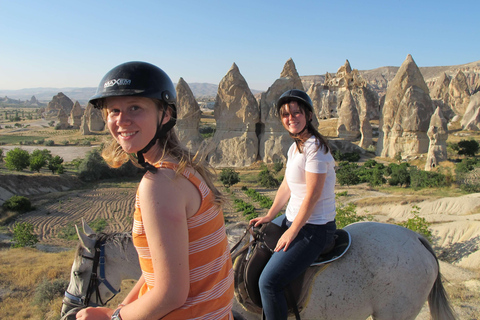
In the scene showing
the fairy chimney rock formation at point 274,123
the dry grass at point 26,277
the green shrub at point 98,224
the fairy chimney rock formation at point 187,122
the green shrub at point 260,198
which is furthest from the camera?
the fairy chimney rock formation at point 187,122

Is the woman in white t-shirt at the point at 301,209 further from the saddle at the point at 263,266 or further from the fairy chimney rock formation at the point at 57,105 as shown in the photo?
the fairy chimney rock formation at the point at 57,105

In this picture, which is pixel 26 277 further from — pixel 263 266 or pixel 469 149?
pixel 469 149

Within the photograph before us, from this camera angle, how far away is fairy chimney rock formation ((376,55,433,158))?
2467cm

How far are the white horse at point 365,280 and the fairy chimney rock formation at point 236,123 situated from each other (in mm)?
21926

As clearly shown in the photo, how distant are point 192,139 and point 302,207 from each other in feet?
77.7

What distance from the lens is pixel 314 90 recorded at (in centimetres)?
5691

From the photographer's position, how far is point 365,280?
2.49m

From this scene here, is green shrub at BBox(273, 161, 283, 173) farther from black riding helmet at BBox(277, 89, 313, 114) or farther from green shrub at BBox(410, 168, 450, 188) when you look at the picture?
black riding helmet at BBox(277, 89, 313, 114)

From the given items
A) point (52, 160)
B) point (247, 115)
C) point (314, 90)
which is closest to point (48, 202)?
point (52, 160)

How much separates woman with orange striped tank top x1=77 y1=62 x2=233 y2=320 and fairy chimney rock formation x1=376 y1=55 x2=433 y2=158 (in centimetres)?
2696

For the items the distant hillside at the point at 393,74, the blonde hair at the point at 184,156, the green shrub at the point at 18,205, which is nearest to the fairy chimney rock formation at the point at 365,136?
the green shrub at the point at 18,205

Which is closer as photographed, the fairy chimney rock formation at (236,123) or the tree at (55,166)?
the tree at (55,166)

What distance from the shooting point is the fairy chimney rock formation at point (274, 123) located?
2392 cm

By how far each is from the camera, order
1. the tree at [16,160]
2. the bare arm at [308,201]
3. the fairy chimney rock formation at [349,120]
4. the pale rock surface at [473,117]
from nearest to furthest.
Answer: the bare arm at [308,201] < the tree at [16,160] < the fairy chimney rock formation at [349,120] < the pale rock surface at [473,117]
